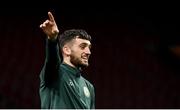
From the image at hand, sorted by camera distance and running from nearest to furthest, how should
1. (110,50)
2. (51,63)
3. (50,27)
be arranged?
(50,27) < (51,63) < (110,50)

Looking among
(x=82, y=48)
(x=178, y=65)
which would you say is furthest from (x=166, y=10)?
(x=82, y=48)

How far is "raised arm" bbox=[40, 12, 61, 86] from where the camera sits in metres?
2.55

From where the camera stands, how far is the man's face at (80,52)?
283 centimetres

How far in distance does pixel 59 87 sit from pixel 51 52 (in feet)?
0.68

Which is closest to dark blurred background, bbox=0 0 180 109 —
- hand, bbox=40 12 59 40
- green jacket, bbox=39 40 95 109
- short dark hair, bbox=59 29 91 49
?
short dark hair, bbox=59 29 91 49

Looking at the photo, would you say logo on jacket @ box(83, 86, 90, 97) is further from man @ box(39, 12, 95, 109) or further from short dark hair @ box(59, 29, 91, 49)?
short dark hair @ box(59, 29, 91, 49)

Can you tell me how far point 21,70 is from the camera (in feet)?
20.6

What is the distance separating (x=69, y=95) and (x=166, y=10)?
4.92 metres

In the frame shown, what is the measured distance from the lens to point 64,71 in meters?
2.79

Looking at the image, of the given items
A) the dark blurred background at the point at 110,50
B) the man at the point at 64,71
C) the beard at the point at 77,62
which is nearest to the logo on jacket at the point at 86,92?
the man at the point at 64,71

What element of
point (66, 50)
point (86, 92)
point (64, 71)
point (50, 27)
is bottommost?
point (86, 92)

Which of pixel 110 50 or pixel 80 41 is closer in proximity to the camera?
Answer: pixel 80 41

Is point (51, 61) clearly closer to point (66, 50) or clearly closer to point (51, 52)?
point (51, 52)

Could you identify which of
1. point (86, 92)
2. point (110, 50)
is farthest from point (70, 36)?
point (110, 50)
